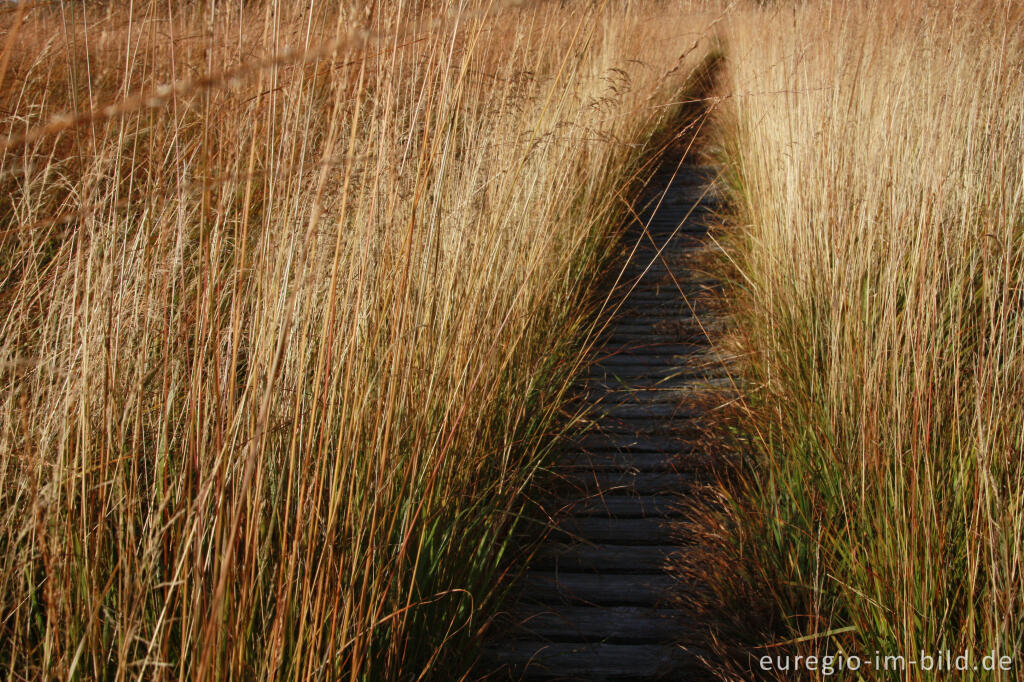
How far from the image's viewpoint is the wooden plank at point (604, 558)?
6.56ft

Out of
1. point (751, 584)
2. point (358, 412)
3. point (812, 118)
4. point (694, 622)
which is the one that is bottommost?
point (694, 622)

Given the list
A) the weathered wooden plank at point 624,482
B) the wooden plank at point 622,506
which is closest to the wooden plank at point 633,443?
the weathered wooden plank at point 624,482

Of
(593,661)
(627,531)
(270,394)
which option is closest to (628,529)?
(627,531)

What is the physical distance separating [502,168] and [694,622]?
126 cm

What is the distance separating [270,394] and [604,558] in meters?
1.31

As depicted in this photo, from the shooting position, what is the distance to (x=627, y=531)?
2.13 meters

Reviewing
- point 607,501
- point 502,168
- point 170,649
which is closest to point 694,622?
point 607,501

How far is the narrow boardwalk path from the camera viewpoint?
171 cm

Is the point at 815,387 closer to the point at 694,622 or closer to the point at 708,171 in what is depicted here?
the point at 694,622

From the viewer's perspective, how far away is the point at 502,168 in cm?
214

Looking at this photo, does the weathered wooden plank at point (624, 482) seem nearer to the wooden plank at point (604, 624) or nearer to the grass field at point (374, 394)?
the grass field at point (374, 394)

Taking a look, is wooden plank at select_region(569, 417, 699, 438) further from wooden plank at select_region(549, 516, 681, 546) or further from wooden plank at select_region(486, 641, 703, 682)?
wooden plank at select_region(486, 641, 703, 682)

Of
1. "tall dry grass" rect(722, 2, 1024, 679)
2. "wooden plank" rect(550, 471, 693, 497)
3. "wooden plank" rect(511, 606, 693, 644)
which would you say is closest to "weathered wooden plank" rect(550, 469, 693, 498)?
"wooden plank" rect(550, 471, 693, 497)

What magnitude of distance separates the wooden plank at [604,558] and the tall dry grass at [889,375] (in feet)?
0.82
